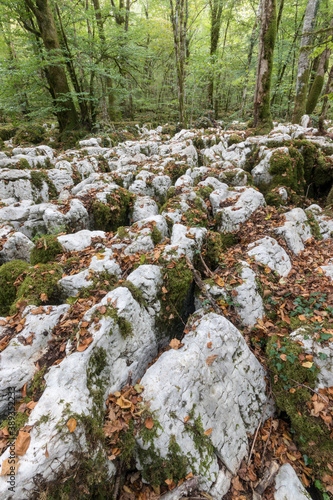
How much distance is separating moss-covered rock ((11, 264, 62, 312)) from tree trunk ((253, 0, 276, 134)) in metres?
12.8

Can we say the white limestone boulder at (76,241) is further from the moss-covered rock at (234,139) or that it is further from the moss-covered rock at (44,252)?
the moss-covered rock at (234,139)

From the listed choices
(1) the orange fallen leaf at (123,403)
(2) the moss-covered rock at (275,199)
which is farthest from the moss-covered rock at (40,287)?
(2) the moss-covered rock at (275,199)

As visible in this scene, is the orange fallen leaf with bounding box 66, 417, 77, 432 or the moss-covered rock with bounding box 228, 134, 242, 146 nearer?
the orange fallen leaf with bounding box 66, 417, 77, 432

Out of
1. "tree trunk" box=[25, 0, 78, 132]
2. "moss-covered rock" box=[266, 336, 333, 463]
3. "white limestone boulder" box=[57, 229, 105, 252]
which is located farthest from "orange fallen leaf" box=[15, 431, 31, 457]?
"tree trunk" box=[25, 0, 78, 132]

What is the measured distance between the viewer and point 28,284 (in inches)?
155

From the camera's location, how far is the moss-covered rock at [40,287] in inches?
149

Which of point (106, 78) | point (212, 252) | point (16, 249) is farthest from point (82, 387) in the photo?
point (106, 78)

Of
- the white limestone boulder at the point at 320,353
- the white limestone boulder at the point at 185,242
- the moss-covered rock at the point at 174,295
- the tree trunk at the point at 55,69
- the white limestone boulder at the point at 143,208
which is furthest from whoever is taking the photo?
the tree trunk at the point at 55,69

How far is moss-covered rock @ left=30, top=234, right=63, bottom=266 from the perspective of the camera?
5020 millimetres

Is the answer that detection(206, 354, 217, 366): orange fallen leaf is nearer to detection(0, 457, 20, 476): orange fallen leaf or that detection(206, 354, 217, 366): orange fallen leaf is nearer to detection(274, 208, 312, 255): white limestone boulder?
detection(0, 457, 20, 476): orange fallen leaf

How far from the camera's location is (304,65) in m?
11.3

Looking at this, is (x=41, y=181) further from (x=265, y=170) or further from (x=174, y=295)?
(x=265, y=170)

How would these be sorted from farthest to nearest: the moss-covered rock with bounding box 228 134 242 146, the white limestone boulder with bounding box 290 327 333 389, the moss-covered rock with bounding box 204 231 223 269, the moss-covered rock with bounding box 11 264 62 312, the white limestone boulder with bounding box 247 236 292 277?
the moss-covered rock with bounding box 228 134 242 146, the moss-covered rock with bounding box 204 231 223 269, the white limestone boulder with bounding box 247 236 292 277, the moss-covered rock with bounding box 11 264 62 312, the white limestone boulder with bounding box 290 327 333 389

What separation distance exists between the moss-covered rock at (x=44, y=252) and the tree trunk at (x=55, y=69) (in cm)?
1194
